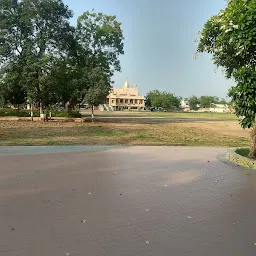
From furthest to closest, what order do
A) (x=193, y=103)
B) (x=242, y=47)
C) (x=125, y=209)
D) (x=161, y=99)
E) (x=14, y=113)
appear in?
(x=193, y=103)
(x=161, y=99)
(x=14, y=113)
(x=242, y=47)
(x=125, y=209)

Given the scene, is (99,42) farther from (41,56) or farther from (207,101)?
(207,101)

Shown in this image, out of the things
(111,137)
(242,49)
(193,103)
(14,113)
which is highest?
(193,103)

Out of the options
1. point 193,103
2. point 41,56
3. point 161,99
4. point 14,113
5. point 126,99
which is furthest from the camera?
point 193,103

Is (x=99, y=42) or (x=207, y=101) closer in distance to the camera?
(x=99, y=42)

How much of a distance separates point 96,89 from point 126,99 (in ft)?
256

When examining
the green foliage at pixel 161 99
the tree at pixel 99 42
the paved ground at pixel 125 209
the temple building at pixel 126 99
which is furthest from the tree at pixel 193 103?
the paved ground at pixel 125 209

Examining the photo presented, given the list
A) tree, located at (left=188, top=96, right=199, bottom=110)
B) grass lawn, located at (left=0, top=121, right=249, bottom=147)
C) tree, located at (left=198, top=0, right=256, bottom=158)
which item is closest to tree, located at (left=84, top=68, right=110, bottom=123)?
grass lawn, located at (left=0, top=121, right=249, bottom=147)

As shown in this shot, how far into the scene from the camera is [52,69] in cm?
2591

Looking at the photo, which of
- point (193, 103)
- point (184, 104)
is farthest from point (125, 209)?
point (184, 104)

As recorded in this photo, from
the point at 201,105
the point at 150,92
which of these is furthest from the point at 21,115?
the point at 201,105

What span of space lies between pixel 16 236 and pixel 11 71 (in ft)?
80.4

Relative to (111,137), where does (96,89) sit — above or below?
above

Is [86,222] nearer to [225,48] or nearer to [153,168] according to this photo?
[153,168]

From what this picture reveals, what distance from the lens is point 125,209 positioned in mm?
4539
